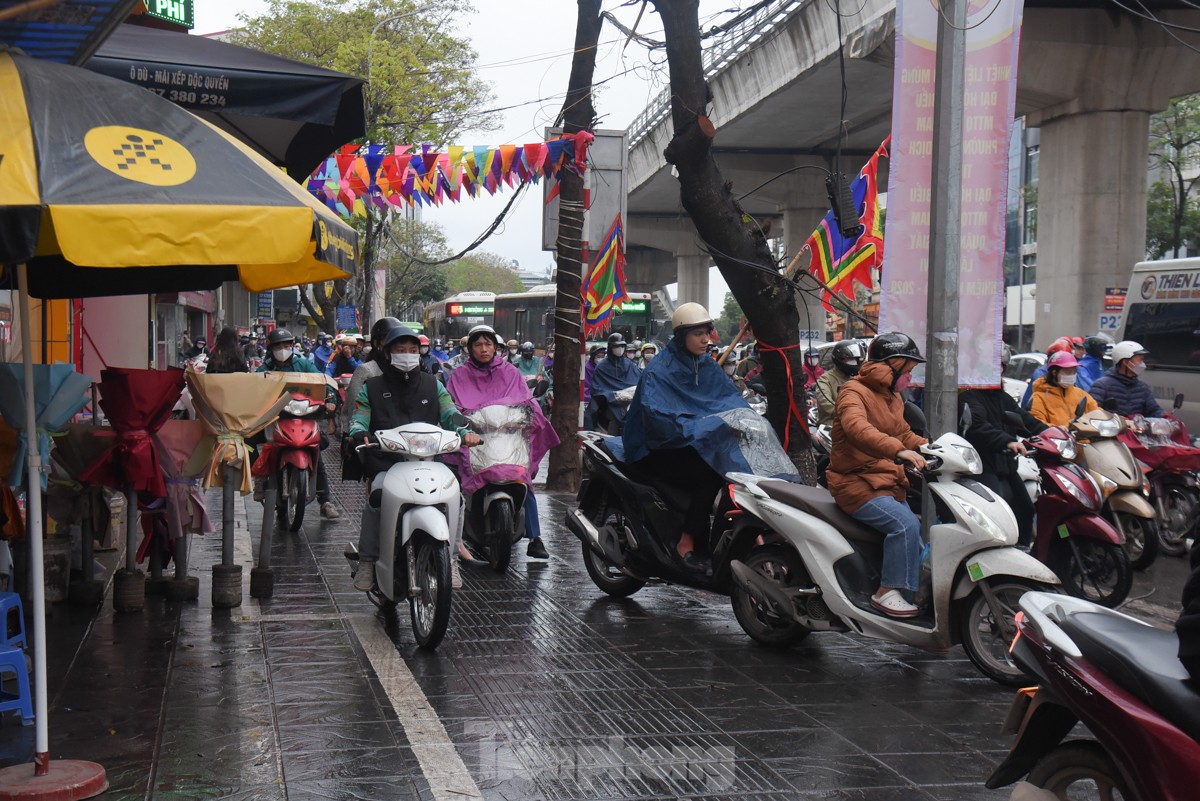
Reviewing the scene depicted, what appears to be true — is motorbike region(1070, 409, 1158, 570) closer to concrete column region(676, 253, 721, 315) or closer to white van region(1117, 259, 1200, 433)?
white van region(1117, 259, 1200, 433)

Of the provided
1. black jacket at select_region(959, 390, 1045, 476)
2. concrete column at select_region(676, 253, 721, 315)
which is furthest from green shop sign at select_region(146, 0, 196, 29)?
concrete column at select_region(676, 253, 721, 315)

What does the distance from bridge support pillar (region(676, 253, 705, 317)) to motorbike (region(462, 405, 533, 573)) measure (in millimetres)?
42068

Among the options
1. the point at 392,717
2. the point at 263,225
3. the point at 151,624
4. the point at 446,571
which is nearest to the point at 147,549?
the point at 151,624

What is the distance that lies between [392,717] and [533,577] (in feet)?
12.1

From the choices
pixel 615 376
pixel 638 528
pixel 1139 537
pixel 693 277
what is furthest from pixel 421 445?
pixel 693 277

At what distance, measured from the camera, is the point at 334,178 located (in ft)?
48.2

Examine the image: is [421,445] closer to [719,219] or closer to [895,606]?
[895,606]

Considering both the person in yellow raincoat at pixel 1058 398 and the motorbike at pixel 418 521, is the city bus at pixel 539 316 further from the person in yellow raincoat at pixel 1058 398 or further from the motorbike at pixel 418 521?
the motorbike at pixel 418 521

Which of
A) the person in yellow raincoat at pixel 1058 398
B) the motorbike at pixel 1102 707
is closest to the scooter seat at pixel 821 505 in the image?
the motorbike at pixel 1102 707

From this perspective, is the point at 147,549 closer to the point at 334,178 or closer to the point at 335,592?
the point at 335,592

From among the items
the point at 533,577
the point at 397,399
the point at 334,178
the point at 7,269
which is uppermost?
the point at 334,178

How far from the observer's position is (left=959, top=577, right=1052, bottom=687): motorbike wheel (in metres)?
5.94

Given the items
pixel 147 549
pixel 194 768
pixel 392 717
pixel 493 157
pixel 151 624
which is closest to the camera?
pixel 194 768

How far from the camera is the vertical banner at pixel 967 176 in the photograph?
26.3ft
